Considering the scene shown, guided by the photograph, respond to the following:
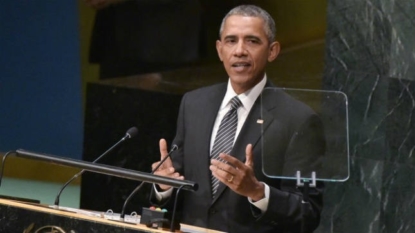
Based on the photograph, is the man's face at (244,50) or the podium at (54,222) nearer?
the podium at (54,222)

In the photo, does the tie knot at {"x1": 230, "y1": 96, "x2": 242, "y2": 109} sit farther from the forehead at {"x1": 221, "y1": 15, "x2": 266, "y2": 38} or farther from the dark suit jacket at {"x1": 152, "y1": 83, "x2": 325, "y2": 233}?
the forehead at {"x1": 221, "y1": 15, "x2": 266, "y2": 38}

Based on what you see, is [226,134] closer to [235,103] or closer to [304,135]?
[235,103]

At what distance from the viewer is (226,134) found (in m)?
4.94

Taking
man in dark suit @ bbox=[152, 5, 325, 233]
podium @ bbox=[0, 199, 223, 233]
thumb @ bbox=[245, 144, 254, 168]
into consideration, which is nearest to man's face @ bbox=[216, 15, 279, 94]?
man in dark suit @ bbox=[152, 5, 325, 233]

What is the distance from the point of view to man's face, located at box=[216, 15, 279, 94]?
16.2ft

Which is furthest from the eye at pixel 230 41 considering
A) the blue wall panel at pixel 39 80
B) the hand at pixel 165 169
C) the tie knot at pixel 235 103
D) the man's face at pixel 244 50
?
the blue wall panel at pixel 39 80

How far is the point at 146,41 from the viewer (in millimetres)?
6742

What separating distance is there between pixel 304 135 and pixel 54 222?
1.08 meters

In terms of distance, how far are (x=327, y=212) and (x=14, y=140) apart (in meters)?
1.92

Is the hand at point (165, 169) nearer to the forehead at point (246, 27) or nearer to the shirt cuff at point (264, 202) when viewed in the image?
the shirt cuff at point (264, 202)

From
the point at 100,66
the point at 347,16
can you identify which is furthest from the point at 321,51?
the point at 100,66

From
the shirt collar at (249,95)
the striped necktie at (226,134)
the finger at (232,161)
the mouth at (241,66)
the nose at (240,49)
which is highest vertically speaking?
the nose at (240,49)

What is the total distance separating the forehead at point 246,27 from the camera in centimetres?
498

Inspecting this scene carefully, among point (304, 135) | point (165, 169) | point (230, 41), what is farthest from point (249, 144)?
point (230, 41)
